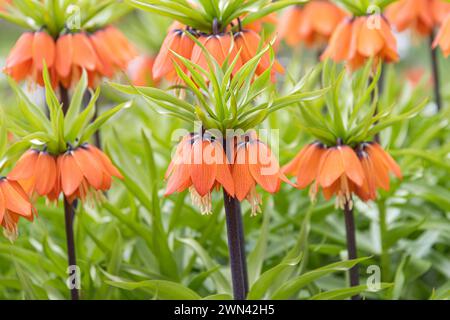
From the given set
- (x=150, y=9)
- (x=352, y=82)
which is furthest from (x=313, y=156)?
(x=150, y=9)

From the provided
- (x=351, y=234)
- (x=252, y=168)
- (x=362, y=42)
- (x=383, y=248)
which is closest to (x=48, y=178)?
(x=252, y=168)

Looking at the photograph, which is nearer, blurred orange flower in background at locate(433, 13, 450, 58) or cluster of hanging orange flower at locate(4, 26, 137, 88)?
blurred orange flower in background at locate(433, 13, 450, 58)

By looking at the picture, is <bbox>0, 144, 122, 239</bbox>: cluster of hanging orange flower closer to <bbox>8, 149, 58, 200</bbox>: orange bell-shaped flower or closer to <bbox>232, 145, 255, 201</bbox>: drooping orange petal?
<bbox>8, 149, 58, 200</bbox>: orange bell-shaped flower

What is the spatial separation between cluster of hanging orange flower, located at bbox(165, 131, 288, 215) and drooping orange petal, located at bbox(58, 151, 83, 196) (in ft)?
0.68

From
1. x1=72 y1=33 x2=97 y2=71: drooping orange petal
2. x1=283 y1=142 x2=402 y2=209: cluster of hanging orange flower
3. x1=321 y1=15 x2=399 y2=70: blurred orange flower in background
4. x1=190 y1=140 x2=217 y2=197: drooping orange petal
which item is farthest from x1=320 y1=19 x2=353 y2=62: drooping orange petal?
x1=190 y1=140 x2=217 y2=197: drooping orange petal

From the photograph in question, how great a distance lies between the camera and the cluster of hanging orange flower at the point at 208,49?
4.96ft

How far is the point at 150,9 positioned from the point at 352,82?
18.7 inches

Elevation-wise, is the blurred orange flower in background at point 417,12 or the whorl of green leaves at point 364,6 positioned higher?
the blurred orange flower in background at point 417,12

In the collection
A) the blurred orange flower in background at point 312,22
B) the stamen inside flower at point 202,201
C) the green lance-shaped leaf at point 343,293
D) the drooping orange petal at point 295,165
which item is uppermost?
the blurred orange flower in background at point 312,22

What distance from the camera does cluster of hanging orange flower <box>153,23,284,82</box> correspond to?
1.51 metres

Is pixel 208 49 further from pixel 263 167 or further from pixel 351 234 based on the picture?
pixel 351 234

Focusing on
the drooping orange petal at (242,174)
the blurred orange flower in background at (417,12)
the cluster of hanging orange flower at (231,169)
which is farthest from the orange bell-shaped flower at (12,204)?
the blurred orange flower in background at (417,12)

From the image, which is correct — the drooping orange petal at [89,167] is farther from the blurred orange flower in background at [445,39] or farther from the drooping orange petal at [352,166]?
the blurred orange flower in background at [445,39]
